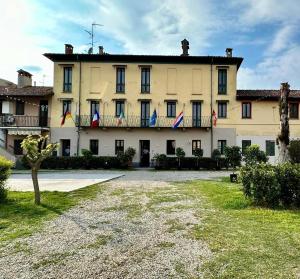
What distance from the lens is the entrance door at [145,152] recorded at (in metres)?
30.4

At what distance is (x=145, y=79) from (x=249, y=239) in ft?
85.9

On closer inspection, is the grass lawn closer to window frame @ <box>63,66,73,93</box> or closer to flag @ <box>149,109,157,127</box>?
flag @ <box>149,109,157,127</box>

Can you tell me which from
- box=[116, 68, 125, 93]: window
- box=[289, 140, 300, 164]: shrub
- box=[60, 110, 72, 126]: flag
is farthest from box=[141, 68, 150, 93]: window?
box=[289, 140, 300, 164]: shrub

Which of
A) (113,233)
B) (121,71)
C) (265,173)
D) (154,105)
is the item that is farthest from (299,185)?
(121,71)

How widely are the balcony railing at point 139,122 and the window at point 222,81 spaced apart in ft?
9.71

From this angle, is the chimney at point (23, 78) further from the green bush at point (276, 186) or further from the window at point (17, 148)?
the green bush at point (276, 186)

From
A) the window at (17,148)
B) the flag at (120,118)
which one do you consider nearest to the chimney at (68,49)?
the flag at (120,118)

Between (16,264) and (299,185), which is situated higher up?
(299,185)

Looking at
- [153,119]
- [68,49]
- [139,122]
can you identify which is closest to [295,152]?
[153,119]

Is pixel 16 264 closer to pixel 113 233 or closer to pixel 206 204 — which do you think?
pixel 113 233

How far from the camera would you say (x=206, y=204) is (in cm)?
955

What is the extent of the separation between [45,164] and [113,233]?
22074 mm

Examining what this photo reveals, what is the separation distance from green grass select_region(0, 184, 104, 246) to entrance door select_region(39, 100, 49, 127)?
65.1 ft

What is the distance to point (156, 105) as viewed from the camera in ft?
99.8
